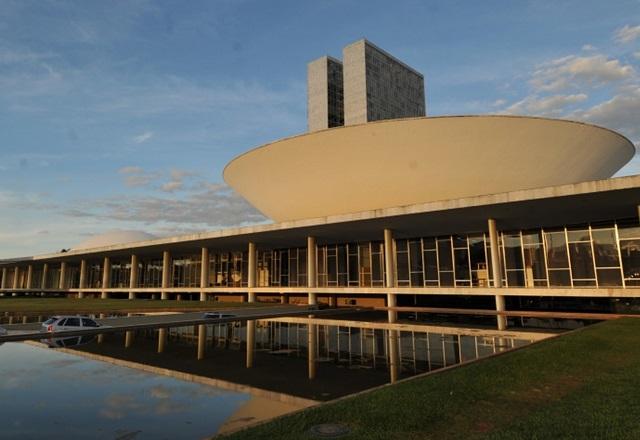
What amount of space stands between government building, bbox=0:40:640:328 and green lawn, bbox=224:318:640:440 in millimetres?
12425

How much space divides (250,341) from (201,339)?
2.01m

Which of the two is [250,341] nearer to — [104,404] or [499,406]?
[104,404]

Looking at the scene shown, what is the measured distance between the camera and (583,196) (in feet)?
73.2

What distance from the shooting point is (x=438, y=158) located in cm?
3231

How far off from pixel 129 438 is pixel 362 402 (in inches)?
145

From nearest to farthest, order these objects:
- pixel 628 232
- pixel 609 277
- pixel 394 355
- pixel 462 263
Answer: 1. pixel 394 355
2. pixel 628 232
3. pixel 609 277
4. pixel 462 263

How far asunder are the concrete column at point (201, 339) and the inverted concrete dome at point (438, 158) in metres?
17.7

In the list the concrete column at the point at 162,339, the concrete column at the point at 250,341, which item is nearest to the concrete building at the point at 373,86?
the concrete column at the point at 250,341

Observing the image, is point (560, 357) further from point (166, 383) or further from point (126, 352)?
point (126, 352)

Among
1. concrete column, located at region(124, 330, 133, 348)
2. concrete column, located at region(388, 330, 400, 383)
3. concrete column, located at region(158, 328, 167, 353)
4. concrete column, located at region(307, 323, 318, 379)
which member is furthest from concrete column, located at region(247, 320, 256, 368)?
concrete column, located at region(124, 330, 133, 348)

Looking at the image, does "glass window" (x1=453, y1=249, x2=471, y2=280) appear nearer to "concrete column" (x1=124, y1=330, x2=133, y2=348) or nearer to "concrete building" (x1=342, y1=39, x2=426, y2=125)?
"concrete column" (x1=124, y1=330, x2=133, y2=348)

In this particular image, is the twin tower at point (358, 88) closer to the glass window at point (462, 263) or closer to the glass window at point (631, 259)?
the glass window at point (462, 263)

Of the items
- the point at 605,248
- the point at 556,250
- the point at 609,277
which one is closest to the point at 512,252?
the point at 556,250

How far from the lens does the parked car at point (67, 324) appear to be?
19.3 meters
